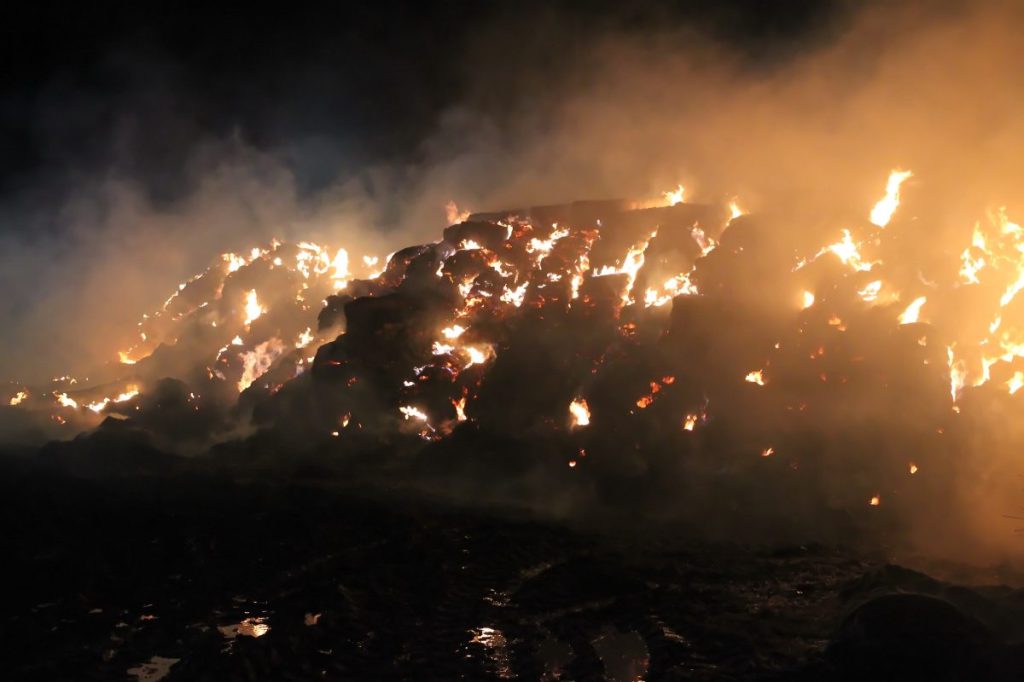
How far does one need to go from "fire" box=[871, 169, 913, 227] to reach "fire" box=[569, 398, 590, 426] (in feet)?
73.4

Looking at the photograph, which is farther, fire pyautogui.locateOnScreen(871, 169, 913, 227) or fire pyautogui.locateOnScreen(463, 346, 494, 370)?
fire pyautogui.locateOnScreen(463, 346, 494, 370)

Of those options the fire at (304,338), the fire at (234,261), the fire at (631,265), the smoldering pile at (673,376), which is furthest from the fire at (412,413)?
the fire at (234,261)

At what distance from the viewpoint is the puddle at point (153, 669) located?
13.7 meters

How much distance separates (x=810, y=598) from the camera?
1917 centimetres

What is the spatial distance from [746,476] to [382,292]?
34.2m

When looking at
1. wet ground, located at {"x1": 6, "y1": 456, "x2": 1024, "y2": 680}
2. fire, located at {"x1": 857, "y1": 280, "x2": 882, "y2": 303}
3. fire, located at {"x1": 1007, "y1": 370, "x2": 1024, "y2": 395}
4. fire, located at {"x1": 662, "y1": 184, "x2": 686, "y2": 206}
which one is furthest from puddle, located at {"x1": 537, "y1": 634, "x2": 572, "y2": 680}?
fire, located at {"x1": 662, "y1": 184, "x2": 686, "y2": 206}

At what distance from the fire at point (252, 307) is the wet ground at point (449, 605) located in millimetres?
48265

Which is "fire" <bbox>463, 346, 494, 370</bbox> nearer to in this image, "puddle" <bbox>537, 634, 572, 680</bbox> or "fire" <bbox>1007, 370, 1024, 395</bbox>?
"fire" <bbox>1007, 370, 1024, 395</bbox>

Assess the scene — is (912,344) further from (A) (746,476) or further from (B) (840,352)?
(A) (746,476)

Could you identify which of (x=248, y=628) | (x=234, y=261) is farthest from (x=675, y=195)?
(x=234, y=261)

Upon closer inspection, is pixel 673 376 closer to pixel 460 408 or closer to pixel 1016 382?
pixel 460 408

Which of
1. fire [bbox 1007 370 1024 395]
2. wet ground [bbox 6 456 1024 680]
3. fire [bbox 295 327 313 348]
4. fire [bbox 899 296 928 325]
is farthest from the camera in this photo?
fire [bbox 295 327 313 348]

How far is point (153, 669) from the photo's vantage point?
46.3ft

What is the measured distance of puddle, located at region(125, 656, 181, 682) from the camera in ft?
45.0
